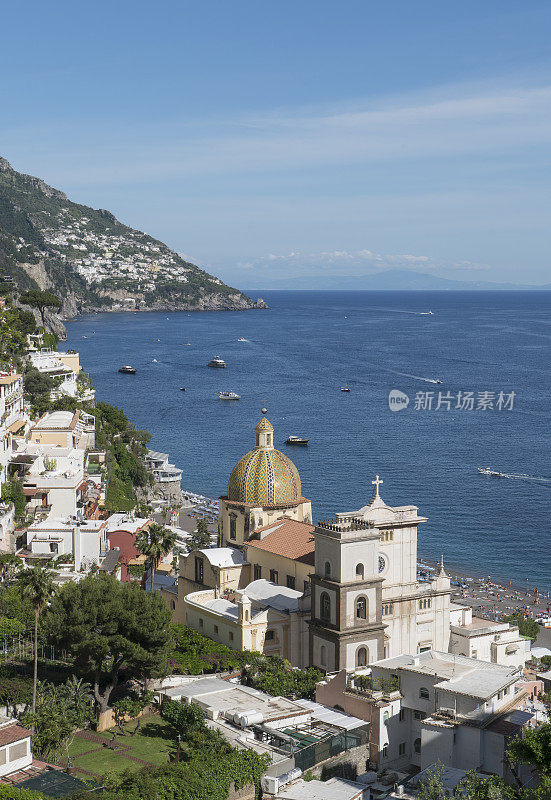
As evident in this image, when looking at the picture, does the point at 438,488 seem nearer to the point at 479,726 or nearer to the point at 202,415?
the point at 202,415

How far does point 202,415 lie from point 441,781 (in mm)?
90823

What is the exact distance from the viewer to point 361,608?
122 ft

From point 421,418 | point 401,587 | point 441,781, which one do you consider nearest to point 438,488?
point 421,418

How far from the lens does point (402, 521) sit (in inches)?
1553

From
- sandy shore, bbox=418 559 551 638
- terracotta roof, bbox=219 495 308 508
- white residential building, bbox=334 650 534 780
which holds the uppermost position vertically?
terracotta roof, bbox=219 495 308 508

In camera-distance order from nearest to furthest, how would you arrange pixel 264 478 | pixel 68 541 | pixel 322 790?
pixel 322 790
pixel 264 478
pixel 68 541

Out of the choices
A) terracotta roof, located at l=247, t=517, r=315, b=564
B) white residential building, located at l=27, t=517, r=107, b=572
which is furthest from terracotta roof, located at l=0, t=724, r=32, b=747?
white residential building, located at l=27, t=517, r=107, b=572

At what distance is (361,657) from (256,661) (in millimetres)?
3977

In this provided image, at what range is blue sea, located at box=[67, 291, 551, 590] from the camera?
7350 centimetres

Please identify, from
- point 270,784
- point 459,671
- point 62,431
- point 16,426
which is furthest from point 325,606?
point 62,431

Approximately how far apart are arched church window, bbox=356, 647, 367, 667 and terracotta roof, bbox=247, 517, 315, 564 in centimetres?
405

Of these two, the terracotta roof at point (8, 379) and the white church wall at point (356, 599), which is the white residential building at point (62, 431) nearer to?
the terracotta roof at point (8, 379)

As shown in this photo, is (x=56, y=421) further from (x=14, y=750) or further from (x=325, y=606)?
(x=14, y=750)

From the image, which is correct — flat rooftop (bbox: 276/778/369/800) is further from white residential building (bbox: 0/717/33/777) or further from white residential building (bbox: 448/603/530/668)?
white residential building (bbox: 448/603/530/668)
